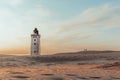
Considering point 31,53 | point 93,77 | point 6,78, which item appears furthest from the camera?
point 31,53

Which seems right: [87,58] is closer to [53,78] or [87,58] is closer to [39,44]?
[39,44]

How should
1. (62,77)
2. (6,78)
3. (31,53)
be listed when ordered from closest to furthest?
1. (6,78)
2. (62,77)
3. (31,53)

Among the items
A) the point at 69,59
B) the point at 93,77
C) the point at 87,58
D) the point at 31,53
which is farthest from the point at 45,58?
the point at 93,77

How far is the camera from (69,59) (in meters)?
41.8

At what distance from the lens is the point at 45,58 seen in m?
40.6

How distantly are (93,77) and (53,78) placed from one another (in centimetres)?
243

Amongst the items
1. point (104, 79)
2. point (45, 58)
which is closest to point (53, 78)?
point (104, 79)

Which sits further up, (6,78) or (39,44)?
(39,44)

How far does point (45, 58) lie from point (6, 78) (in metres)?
28.9

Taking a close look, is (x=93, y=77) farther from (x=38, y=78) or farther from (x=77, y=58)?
(x=77, y=58)

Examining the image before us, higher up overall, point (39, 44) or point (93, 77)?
point (39, 44)

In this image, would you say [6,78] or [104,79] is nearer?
[6,78]

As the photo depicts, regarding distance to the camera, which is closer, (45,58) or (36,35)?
(45,58)

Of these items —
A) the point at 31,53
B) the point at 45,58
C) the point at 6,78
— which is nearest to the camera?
the point at 6,78
